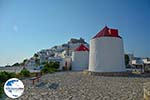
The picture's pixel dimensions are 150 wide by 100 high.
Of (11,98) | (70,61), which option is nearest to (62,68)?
(70,61)

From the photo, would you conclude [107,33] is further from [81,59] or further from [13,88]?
[13,88]

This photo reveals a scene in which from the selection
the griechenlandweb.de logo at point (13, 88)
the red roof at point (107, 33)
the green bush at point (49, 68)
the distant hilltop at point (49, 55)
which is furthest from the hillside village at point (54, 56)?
the griechenlandweb.de logo at point (13, 88)

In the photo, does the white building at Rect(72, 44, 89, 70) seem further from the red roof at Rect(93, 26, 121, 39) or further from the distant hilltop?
the distant hilltop

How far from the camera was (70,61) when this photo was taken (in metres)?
34.5

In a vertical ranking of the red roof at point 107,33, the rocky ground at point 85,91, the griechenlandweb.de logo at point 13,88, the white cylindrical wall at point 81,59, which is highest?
the red roof at point 107,33

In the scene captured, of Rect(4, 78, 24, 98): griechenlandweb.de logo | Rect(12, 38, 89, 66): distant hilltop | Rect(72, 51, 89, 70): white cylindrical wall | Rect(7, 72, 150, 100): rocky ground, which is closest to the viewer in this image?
Rect(4, 78, 24, 98): griechenlandweb.de logo

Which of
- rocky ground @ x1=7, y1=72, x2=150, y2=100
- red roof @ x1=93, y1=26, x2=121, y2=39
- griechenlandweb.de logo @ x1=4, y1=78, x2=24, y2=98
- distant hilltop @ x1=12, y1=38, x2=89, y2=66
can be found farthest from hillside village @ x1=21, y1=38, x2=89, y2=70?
griechenlandweb.de logo @ x1=4, y1=78, x2=24, y2=98

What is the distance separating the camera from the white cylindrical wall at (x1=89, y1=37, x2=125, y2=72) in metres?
18.2

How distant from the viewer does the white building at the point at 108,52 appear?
18234 millimetres

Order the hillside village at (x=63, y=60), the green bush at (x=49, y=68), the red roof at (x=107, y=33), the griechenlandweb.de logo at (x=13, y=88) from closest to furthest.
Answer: the griechenlandweb.de logo at (x=13, y=88)
the red roof at (x=107, y=33)
the green bush at (x=49, y=68)
the hillside village at (x=63, y=60)

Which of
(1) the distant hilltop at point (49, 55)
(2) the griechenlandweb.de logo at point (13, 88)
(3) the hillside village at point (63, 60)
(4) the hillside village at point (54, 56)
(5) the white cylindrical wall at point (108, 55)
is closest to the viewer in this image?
(2) the griechenlandweb.de logo at point (13, 88)

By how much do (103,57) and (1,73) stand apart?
997 centimetres

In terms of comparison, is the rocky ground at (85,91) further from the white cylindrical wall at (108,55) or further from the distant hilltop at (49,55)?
the distant hilltop at (49,55)

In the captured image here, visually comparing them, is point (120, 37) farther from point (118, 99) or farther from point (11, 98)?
point (11, 98)
